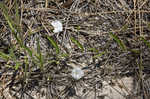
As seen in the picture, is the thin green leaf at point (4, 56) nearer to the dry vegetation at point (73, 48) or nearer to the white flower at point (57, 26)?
the dry vegetation at point (73, 48)

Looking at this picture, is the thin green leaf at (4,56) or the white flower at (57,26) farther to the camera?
the white flower at (57,26)

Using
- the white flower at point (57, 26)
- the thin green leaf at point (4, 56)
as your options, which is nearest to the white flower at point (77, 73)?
the white flower at point (57, 26)

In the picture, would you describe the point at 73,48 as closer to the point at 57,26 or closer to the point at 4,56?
the point at 57,26

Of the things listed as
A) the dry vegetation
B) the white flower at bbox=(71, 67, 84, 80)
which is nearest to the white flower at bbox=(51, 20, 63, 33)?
the dry vegetation

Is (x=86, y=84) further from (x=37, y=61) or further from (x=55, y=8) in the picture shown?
(x=55, y=8)

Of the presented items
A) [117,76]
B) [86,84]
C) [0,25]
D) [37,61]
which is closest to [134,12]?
[117,76]
